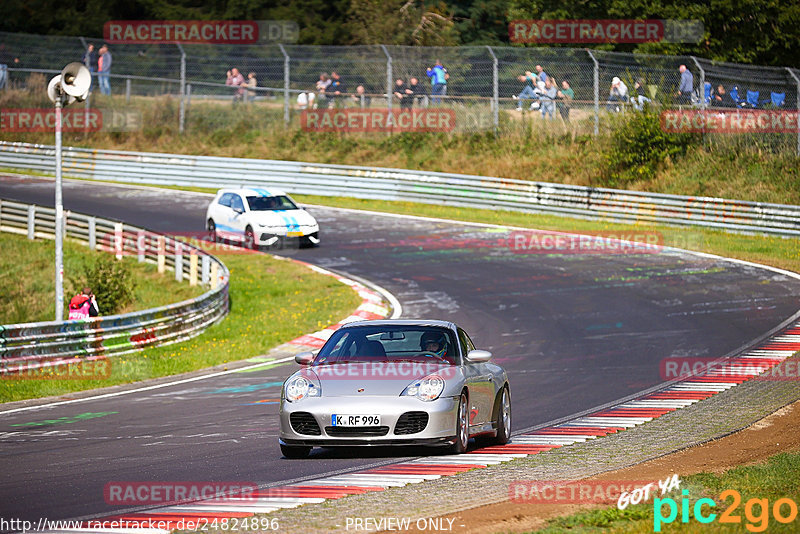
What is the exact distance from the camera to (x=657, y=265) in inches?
970

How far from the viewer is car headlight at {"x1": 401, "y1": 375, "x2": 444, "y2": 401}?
369 inches

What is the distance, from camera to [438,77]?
36062 millimetres

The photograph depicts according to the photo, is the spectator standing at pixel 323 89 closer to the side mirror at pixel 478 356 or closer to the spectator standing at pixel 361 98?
the spectator standing at pixel 361 98

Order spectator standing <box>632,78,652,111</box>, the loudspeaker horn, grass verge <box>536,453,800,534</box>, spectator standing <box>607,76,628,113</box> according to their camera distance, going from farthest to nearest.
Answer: spectator standing <box>607,76,628,113</box> → spectator standing <box>632,78,652,111</box> → the loudspeaker horn → grass verge <box>536,453,800,534</box>

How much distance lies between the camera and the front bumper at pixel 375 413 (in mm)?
9250

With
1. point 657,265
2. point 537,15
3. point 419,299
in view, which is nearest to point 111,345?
point 419,299

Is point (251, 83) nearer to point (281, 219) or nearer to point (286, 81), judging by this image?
point (286, 81)

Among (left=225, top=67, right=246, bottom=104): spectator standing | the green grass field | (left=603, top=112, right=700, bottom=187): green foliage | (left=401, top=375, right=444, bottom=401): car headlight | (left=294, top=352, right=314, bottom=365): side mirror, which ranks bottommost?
the green grass field

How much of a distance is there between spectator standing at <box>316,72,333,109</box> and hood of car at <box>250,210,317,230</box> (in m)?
11.1

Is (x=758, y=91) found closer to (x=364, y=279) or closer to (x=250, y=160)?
(x=364, y=279)

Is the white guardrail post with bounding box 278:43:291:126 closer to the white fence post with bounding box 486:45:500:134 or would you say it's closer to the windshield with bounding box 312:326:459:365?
the white fence post with bounding box 486:45:500:134

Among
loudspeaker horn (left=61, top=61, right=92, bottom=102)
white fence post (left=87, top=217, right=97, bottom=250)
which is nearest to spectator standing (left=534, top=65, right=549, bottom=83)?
white fence post (left=87, top=217, right=97, bottom=250)

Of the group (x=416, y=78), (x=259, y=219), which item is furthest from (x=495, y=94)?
(x=259, y=219)

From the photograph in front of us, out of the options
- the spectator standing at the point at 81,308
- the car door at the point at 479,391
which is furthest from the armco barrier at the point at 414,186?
the car door at the point at 479,391
